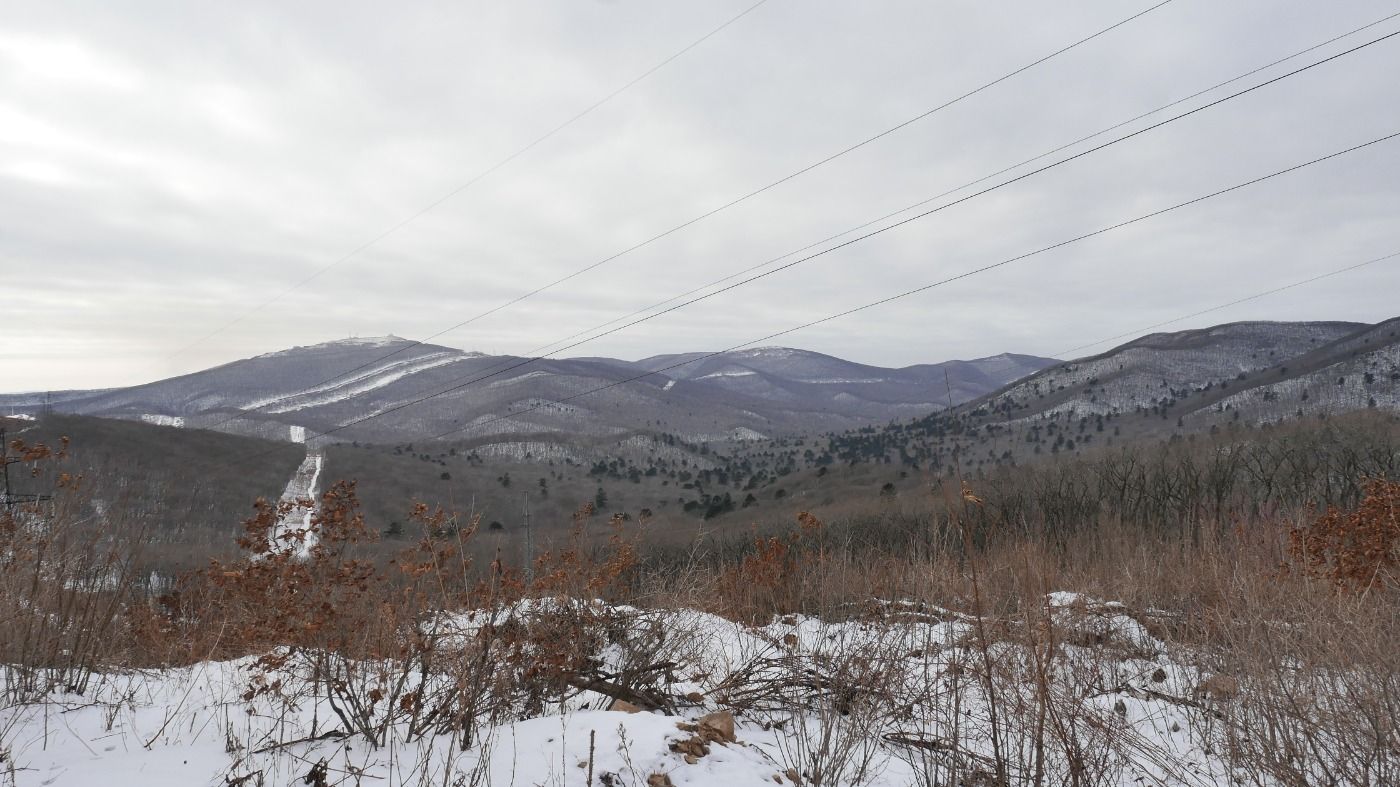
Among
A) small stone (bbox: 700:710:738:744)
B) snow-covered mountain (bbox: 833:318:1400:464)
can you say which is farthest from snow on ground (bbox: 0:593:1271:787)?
snow-covered mountain (bbox: 833:318:1400:464)

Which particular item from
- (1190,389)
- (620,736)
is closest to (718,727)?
(620,736)

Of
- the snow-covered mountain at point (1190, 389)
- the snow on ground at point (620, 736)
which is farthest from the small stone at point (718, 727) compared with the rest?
the snow-covered mountain at point (1190, 389)

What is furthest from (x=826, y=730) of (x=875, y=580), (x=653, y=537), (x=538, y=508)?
(x=538, y=508)

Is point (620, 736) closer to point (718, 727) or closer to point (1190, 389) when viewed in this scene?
point (718, 727)

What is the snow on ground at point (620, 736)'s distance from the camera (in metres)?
4.39

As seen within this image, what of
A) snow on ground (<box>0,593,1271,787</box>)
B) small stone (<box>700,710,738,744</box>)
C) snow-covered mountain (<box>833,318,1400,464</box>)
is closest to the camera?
snow on ground (<box>0,593,1271,787</box>)

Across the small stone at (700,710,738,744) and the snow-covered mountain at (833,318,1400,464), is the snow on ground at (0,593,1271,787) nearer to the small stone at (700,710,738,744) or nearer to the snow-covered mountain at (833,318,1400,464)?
the small stone at (700,710,738,744)

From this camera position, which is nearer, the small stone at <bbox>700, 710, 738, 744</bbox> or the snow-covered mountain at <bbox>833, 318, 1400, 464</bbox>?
the small stone at <bbox>700, 710, 738, 744</bbox>

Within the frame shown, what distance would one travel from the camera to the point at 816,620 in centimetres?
1121

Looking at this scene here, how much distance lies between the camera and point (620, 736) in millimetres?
4695

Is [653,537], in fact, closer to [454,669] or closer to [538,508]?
[454,669]

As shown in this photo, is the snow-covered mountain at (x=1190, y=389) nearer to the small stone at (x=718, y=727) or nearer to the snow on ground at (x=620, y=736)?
the snow on ground at (x=620, y=736)

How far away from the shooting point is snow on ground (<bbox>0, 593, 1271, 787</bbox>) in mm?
4387

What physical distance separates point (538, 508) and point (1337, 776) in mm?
103988
